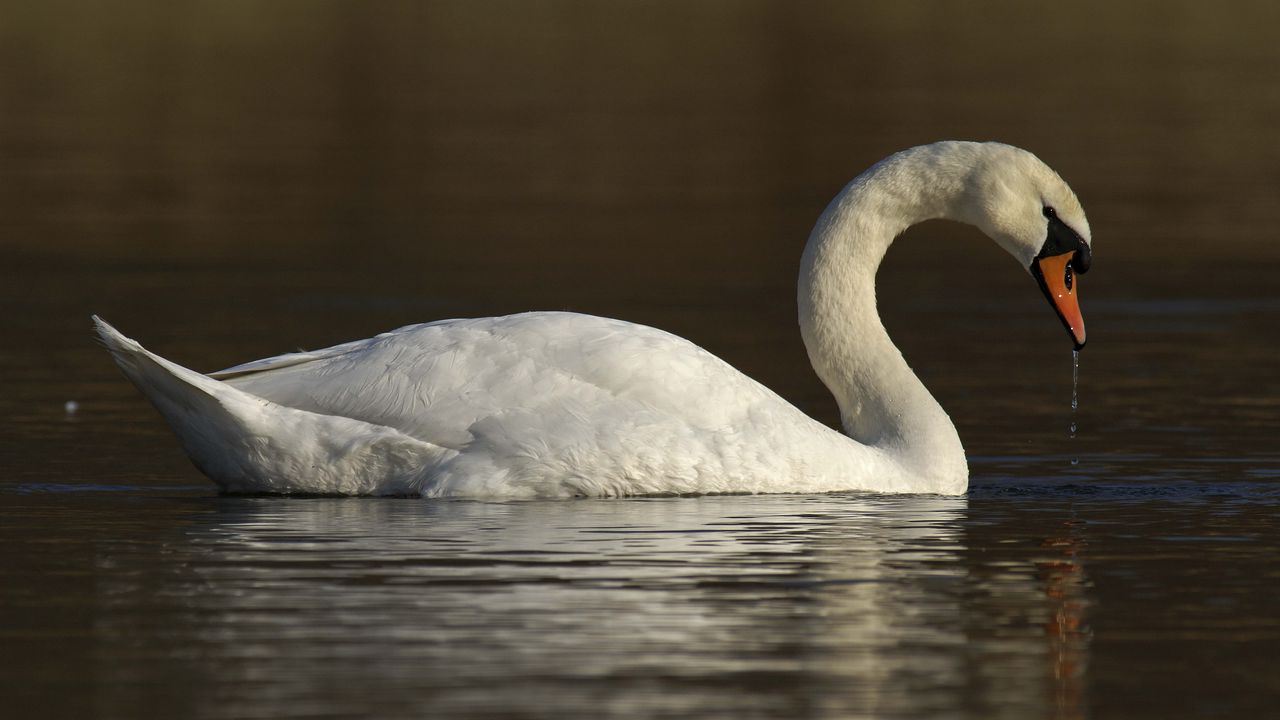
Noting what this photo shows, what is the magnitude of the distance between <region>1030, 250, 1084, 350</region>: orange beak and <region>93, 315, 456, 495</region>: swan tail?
3203 millimetres

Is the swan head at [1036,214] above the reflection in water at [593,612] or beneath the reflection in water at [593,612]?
above

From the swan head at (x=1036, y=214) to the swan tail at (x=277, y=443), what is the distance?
3088 millimetres

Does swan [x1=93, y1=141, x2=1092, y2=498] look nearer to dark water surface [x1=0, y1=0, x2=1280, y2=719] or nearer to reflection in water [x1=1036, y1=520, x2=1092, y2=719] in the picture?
dark water surface [x1=0, y1=0, x2=1280, y2=719]

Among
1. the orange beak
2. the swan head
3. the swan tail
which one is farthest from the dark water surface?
the swan head

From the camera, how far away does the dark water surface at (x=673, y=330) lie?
297 inches

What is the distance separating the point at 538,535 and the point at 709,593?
1.35 m

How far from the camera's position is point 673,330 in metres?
17.1

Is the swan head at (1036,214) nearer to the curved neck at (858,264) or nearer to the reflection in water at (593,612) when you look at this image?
the curved neck at (858,264)

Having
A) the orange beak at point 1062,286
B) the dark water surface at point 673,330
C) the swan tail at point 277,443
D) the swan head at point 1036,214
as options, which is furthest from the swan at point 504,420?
the swan head at point 1036,214

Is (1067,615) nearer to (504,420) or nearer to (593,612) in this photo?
(593,612)

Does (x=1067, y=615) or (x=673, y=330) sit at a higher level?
(x=673, y=330)

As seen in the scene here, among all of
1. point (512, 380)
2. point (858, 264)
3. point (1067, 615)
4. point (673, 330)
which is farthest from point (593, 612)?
point (673, 330)

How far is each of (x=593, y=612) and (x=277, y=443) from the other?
280 cm

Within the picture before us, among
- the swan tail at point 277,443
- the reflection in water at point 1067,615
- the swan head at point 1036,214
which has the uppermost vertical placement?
the swan head at point 1036,214
